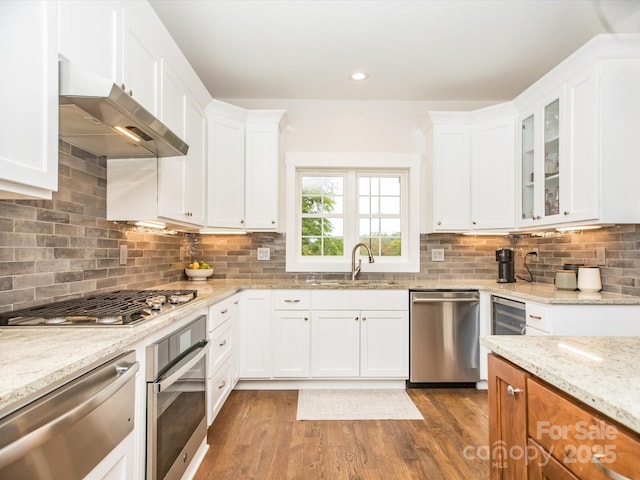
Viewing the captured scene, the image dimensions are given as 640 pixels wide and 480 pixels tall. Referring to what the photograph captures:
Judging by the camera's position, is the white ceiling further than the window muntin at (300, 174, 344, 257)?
No

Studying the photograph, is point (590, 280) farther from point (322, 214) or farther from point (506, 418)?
point (322, 214)

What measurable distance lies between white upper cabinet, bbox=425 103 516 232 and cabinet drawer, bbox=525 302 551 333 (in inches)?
38.9

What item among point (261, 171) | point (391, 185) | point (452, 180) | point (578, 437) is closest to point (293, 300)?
point (261, 171)

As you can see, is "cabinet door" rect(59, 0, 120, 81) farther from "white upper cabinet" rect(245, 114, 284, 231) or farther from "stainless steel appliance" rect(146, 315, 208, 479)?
"white upper cabinet" rect(245, 114, 284, 231)

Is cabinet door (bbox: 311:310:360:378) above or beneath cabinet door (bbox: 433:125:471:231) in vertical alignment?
beneath

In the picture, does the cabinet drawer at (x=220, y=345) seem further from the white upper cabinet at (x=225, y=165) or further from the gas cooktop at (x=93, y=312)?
the white upper cabinet at (x=225, y=165)

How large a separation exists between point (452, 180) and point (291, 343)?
208cm

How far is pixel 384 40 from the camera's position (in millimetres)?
2711

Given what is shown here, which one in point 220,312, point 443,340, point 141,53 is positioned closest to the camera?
point 141,53

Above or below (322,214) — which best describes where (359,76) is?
above

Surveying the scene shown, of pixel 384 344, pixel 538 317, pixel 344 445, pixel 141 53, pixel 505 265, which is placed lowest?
pixel 344 445

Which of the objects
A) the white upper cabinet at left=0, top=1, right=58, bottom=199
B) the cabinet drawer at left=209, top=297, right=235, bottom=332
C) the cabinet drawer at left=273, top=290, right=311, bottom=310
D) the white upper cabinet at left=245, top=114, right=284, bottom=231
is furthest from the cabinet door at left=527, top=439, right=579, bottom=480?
the white upper cabinet at left=245, top=114, right=284, bottom=231

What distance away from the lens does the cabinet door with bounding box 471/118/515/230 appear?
332cm

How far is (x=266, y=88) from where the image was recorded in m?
3.53
